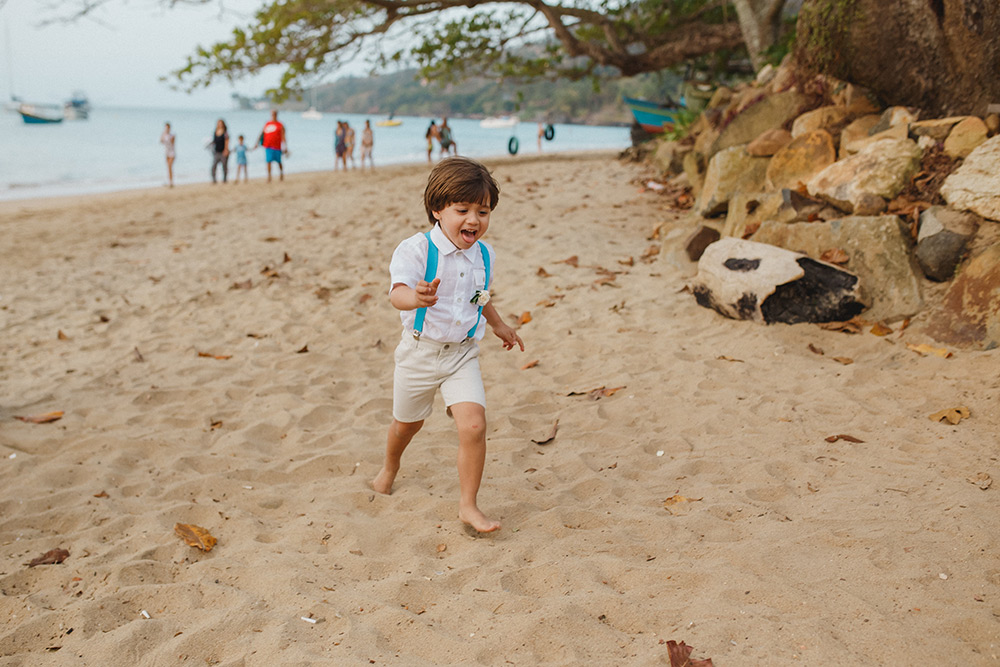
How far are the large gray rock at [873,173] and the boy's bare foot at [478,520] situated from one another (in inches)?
169

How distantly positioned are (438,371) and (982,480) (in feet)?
7.97

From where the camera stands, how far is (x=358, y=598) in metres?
2.44

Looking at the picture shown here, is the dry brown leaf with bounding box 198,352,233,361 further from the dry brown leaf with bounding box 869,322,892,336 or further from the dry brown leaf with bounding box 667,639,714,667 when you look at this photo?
the dry brown leaf with bounding box 869,322,892,336

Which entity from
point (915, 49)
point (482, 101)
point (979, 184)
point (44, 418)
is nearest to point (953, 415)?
point (979, 184)

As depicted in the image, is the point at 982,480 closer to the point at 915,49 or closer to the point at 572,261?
the point at 915,49

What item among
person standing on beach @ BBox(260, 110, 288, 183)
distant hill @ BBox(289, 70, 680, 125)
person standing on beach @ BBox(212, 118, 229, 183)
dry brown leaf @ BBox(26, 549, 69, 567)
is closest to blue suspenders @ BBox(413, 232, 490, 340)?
dry brown leaf @ BBox(26, 549, 69, 567)

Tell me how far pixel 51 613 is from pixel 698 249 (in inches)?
234

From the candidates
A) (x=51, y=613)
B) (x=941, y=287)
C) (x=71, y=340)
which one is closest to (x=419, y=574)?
(x=51, y=613)

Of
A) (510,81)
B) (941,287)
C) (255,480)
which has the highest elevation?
(510,81)

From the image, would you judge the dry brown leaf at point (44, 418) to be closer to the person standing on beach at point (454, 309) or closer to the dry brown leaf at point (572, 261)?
the person standing on beach at point (454, 309)

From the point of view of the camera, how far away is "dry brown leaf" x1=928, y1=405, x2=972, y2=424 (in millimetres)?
3613

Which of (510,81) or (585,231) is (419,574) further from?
(510,81)

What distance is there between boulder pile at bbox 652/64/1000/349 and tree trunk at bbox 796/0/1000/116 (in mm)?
204

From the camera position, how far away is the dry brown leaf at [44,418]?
4215 mm
